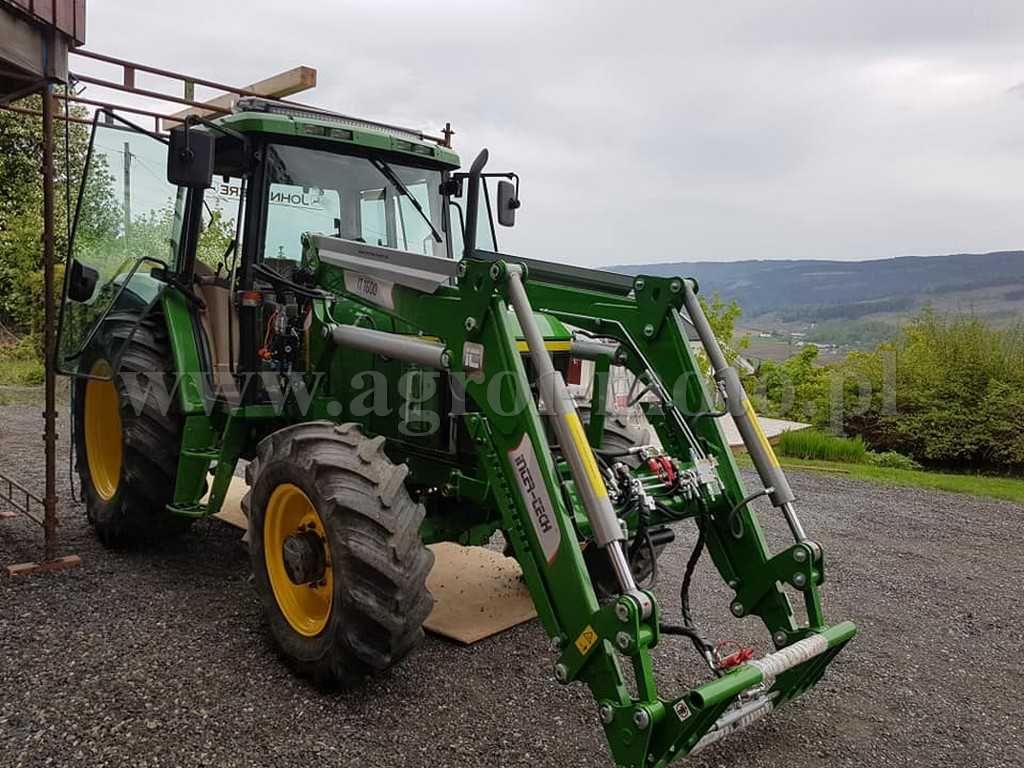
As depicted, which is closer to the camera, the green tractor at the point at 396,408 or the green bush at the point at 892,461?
the green tractor at the point at 396,408

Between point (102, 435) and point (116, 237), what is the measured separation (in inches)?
58.1

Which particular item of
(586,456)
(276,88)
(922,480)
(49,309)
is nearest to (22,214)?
(276,88)

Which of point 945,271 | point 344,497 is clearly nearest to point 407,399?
point 344,497

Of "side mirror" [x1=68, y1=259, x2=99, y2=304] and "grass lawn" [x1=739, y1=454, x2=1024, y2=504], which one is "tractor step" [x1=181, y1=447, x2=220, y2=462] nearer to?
"side mirror" [x1=68, y1=259, x2=99, y2=304]

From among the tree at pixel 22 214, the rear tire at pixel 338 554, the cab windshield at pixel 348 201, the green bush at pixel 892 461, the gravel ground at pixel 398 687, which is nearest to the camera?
the gravel ground at pixel 398 687

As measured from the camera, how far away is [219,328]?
4883 mm

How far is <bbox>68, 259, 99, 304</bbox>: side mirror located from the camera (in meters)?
5.07

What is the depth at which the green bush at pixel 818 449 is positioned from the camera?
1228 cm

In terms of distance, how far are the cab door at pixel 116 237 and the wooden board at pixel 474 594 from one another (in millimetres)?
1615

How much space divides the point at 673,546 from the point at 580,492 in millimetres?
3347

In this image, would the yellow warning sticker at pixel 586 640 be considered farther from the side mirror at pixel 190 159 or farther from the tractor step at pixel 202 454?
the side mirror at pixel 190 159

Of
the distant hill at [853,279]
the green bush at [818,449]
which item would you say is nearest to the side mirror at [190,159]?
the green bush at [818,449]

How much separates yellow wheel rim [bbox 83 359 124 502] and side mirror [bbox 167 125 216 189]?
86.0 inches

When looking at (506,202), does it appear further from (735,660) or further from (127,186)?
(735,660)
